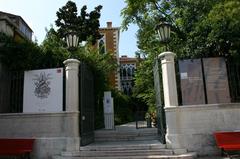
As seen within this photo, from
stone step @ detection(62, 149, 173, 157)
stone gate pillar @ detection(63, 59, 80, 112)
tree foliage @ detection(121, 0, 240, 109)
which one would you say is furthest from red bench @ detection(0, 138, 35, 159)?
tree foliage @ detection(121, 0, 240, 109)

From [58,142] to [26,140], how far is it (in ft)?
4.04

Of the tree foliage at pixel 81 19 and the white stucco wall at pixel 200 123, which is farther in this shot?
the tree foliage at pixel 81 19

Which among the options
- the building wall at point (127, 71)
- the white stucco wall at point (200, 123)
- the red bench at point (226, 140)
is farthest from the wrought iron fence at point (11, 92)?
the building wall at point (127, 71)

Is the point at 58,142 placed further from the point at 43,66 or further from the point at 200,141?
the point at 200,141

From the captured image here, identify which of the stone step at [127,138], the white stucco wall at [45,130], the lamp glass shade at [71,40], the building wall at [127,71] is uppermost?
the building wall at [127,71]

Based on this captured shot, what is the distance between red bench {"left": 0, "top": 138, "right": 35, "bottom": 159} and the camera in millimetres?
9958

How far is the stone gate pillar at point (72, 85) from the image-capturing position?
1043 centimetres

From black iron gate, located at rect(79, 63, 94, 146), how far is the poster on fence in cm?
84

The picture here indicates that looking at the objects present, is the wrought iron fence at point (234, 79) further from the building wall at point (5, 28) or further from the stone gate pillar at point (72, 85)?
the building wall at point (5, 28)

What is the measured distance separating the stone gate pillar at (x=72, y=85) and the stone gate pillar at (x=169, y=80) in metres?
3.39

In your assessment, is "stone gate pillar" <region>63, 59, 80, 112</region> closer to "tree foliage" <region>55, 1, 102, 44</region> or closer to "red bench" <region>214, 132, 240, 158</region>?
"red bench" <region>214, 132, 240, 158</region>

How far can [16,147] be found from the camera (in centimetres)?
1024

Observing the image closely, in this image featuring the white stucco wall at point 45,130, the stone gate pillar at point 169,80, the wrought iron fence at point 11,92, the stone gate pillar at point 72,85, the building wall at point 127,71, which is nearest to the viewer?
the stone gate pillar at point 169,80

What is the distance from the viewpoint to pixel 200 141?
9820mm
